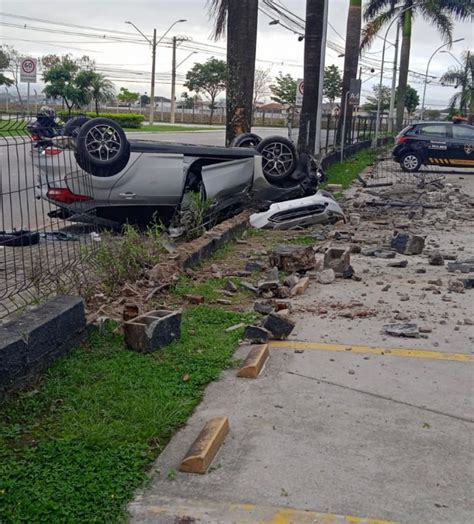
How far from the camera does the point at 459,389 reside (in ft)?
16.0

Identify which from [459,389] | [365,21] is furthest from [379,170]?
[459,389]

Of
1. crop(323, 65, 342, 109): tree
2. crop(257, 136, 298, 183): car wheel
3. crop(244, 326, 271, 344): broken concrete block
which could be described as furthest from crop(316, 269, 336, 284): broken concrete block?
crop(323, 65, 342, 109): tree

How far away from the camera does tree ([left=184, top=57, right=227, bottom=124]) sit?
78.1m

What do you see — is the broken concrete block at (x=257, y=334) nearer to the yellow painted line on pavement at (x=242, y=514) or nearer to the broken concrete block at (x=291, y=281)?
the broken concrete block at (x=291, y=281)

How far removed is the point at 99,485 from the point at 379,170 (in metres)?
23.4

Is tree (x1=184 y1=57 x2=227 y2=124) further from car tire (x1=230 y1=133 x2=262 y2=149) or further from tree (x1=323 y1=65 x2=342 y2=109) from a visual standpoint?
car tire (x1=230 y1=133 x2=262 y2=149)

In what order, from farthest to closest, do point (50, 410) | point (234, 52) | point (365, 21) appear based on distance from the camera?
1. point (365, 21)
2. point (234, 52)
3. point (50, 410)

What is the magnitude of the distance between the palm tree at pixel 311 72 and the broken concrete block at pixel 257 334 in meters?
15.9

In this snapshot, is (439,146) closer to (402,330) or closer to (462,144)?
(462,144)

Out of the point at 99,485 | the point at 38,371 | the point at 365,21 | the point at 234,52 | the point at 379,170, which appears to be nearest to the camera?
the point at 99,485

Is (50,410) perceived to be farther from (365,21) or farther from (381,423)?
(365,21)

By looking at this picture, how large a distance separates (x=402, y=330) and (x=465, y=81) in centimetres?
6630

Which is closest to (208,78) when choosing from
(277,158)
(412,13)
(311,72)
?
(412,13)

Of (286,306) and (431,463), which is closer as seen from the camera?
(431,463)
